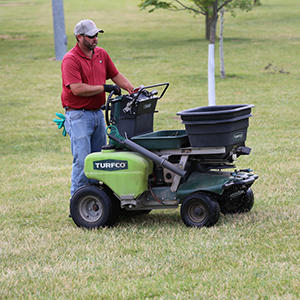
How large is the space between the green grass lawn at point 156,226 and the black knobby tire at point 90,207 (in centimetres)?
14

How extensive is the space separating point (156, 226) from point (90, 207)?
0.73 metres

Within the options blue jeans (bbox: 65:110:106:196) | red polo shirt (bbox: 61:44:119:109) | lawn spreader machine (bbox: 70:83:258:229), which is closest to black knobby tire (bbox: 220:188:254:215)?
lawn spreader machine (bbox: 70:83:258:229)

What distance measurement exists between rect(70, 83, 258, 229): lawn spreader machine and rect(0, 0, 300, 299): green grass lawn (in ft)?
0.67

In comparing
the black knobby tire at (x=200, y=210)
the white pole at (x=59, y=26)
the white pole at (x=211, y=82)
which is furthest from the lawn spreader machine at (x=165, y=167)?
the white pole at (x=59, y=26)

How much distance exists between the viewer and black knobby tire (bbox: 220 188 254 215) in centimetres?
551

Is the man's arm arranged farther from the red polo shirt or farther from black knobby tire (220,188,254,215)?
black knobby tire (220,188,254,215)

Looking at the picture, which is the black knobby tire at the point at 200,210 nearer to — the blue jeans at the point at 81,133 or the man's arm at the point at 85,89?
the blue jeans at the point at 81,133

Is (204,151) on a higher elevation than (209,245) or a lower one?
higher

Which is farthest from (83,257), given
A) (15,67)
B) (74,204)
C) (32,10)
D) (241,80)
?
(32,10)

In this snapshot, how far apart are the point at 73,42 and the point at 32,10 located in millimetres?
20986

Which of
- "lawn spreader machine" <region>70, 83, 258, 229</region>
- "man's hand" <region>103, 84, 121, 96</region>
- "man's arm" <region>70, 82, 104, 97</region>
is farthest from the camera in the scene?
"man's arm" <region>70, 82, 104, 97</region>

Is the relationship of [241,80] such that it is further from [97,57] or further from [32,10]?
[32,10]

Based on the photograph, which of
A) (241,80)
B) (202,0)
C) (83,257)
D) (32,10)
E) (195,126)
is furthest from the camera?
(32,10)

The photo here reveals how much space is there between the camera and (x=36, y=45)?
3131cm
